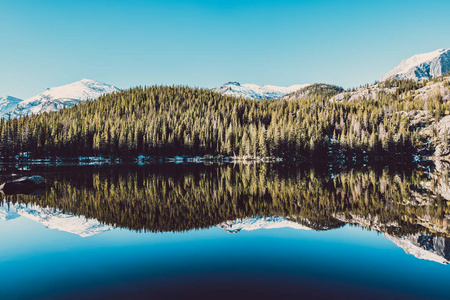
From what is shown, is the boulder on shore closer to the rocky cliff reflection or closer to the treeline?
the rocky cliff reflection

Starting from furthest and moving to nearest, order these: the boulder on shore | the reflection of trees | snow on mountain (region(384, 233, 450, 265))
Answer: the boulder on shore
the reflection of trees
snow on mountain (region(384, 233, 450, 265))

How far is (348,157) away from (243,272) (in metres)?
123

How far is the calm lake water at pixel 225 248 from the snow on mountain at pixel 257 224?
0.23 feet

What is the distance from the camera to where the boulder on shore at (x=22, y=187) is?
31.5m

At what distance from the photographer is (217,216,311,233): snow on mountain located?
1738cm

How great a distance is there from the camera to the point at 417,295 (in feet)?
30.6

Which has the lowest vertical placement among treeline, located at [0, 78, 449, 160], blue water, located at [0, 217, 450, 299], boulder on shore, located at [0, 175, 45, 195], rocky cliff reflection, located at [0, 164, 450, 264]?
blue water, located at [0, 217, 450, 299]

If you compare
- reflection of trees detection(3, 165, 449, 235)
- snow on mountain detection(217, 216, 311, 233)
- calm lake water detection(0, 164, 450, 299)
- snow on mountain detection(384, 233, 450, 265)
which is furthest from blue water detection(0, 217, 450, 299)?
reflection of trees detection(3, 165, 449, 235)

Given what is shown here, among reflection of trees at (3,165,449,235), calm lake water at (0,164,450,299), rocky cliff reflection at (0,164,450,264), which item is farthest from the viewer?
reflection of trees at (3,165,449,235)

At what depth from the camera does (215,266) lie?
38.4 ft

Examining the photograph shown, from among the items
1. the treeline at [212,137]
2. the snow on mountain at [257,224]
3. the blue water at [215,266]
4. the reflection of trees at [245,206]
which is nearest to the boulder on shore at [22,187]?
the reflection of trees at [245,206]

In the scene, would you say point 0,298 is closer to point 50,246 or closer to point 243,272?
point 50,246

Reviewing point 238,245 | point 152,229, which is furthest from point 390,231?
point 152,229

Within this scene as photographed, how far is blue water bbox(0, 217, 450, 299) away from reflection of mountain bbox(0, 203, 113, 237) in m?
0.84
